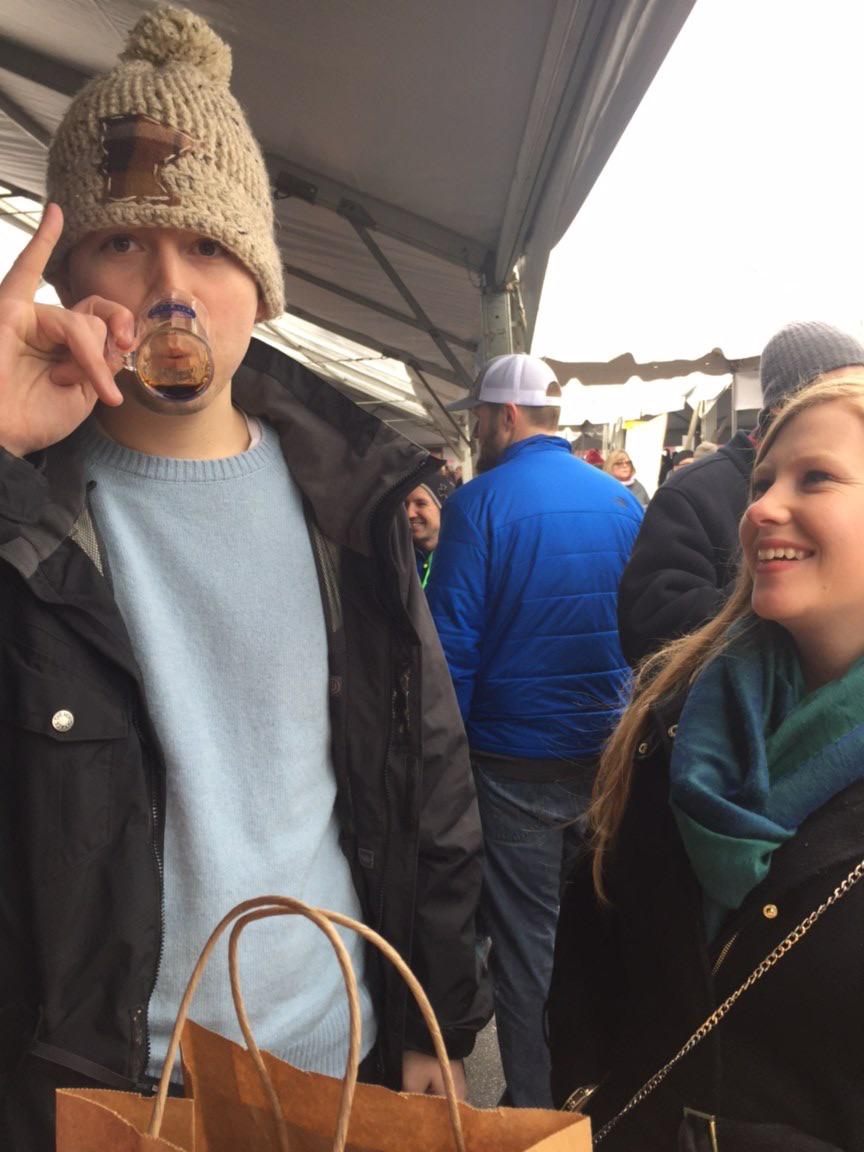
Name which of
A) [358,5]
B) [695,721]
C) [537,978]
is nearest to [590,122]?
[358,5]

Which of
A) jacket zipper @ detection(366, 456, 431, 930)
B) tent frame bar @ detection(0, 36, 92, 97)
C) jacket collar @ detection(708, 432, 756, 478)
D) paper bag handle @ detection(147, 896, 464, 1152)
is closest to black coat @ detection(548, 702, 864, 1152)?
jacket zipper @ detection(366, 456, 431, 930)

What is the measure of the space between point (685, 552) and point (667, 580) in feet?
0.33

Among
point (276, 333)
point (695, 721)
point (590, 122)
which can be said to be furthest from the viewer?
point (276, 333)

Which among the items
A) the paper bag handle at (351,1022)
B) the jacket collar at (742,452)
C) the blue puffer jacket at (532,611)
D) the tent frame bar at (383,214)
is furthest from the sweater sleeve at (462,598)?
the tent frame bar at (383,214)

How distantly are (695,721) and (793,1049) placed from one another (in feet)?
1.50

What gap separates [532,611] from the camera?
2.62 meters

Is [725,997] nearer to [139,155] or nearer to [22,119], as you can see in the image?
[139,155]

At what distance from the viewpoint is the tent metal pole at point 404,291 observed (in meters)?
5.19

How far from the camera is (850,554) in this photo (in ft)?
4.15

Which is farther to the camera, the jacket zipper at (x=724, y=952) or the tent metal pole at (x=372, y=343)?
the tent metal pole at (x=372, y=343)

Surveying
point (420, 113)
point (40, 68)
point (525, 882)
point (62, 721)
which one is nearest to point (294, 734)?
point (62, 721)

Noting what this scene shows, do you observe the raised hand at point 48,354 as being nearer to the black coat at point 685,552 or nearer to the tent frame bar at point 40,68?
the black coat at point 685,552

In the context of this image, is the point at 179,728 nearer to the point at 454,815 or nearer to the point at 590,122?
the point at 454,815

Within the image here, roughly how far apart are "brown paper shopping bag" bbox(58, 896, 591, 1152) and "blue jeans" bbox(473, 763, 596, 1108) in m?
1.72
